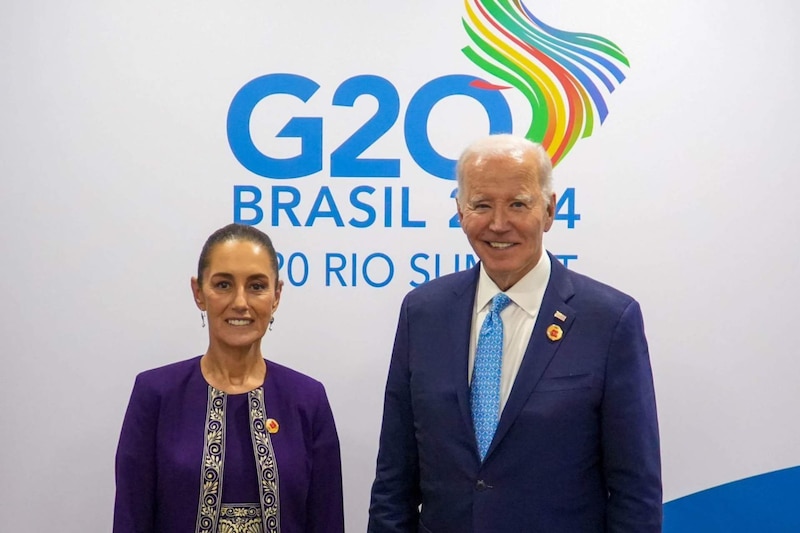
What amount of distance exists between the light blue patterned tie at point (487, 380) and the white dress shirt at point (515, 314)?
0.02 metres

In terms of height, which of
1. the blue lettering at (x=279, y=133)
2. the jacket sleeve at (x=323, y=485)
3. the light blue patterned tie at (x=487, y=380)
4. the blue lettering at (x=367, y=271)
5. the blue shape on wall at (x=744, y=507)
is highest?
the blue lettering at (x=279, y=133)

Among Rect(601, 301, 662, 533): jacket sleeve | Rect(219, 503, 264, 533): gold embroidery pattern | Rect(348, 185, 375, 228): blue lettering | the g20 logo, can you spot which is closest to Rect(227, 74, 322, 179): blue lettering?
the g20 logo

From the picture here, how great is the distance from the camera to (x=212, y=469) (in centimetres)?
240

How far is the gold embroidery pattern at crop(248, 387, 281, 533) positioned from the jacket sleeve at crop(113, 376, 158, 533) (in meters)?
0.28

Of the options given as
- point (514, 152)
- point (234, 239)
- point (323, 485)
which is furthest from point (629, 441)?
point (234, 239)

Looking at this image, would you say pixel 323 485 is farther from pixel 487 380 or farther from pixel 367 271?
pixel 367 271

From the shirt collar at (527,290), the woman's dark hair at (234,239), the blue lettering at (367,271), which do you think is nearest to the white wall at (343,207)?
the blue lettering at (367,271)

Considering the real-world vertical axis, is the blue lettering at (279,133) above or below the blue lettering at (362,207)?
above

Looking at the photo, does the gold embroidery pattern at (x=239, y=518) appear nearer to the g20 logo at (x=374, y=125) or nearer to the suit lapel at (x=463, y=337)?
the suit lapel at (x=463, y=337)

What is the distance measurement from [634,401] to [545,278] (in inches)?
15.1

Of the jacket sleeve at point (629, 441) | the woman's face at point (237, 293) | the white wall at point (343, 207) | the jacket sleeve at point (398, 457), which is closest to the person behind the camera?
the jacket sleeve at point (629, 441)

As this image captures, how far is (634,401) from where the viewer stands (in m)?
2.10

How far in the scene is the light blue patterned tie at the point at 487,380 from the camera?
2.17 m

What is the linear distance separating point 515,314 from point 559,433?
0.32m
